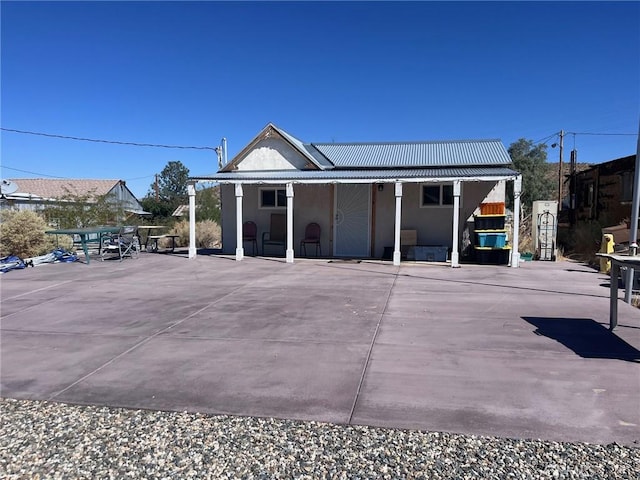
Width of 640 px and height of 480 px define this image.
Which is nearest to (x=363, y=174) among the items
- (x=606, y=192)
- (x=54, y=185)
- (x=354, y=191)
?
(x=354, y=191)

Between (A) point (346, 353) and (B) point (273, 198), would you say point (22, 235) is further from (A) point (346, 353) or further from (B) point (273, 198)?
(A) point (346, 353)

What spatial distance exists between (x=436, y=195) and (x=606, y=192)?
8.26 meters

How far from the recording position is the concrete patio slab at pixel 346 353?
3.50 m

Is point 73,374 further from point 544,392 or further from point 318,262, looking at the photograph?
point 318,262

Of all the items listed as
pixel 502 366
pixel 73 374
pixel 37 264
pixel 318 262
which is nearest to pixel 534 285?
pixel 502 366

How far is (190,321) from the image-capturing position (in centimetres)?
631

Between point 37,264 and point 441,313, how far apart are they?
12.0m

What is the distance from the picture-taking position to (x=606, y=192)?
17.8 metres

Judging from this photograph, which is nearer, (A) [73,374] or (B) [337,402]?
(B) [337,402]

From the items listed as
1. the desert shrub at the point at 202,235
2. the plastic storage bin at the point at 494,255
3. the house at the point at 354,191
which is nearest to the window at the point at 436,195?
the house at the point at 354,191

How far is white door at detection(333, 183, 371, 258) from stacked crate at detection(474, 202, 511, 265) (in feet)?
12.2

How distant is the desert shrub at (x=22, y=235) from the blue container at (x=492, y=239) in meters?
14.1

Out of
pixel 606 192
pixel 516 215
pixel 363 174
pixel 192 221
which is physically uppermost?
pixel 363 174

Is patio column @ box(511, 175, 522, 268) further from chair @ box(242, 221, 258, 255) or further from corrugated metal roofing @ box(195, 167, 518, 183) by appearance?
chair @ box(242, 221, 258, 255)
